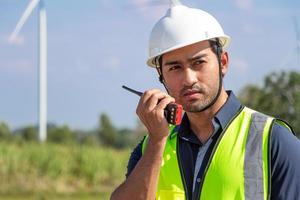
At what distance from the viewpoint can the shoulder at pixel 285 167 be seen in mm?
3090

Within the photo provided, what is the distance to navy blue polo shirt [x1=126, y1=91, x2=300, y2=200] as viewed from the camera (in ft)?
10.2

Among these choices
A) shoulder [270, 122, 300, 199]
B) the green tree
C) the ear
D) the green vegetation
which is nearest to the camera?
shoulder [270, 122, 300, 199]

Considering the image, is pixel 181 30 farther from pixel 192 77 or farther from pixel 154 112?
pixel 154 112

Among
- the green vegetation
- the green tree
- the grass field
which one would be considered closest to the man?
the green tree

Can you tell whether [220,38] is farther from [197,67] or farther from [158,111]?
[158,111]

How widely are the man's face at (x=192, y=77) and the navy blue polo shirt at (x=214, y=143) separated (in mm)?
106

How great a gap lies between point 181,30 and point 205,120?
437 millimetres

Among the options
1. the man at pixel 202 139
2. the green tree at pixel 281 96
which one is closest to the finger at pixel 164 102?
the man at pixel 202 139

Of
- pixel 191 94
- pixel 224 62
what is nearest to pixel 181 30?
pixel 224 62

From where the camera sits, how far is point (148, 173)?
3.28 metres

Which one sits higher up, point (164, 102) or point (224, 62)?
point (224, 62)

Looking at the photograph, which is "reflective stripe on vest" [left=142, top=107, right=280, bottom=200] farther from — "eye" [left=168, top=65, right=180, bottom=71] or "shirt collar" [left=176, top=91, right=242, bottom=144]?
"eye" [left=168, top=65, right=180, bottom=71]

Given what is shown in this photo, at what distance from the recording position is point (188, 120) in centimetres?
358

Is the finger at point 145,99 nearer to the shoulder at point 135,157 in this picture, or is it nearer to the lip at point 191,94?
the lip at point 191,94
